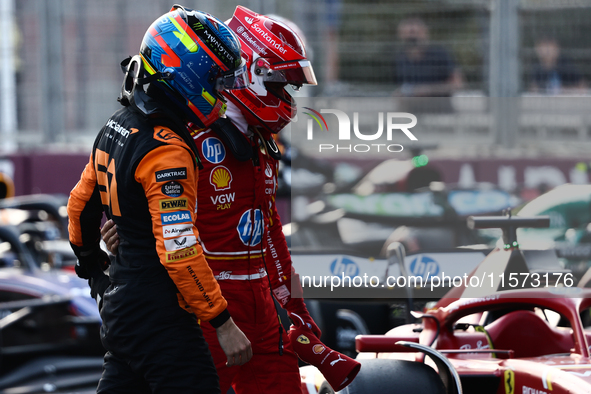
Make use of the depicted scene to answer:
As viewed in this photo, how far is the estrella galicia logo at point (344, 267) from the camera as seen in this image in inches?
121

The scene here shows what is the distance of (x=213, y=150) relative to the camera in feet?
7.72

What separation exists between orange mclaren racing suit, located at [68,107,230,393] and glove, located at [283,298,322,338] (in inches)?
22.7

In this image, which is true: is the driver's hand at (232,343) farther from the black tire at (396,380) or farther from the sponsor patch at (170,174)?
the black tire at (396,380)

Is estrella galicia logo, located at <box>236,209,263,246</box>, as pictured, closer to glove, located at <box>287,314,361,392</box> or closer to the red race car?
glove, located at <box>287,314,361,392</box>

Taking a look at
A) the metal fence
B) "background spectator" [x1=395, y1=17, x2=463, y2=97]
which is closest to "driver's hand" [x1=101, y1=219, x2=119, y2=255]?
the metal fence

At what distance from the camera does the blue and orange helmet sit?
2105 millimetres

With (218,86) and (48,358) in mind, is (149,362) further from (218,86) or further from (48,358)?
(48,358)

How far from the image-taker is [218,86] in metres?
2.18

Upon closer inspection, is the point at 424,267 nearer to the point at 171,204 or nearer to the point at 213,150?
the point at 213,150

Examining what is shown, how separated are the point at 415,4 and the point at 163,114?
5260 mm

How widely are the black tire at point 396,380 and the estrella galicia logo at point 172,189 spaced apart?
2.92ft

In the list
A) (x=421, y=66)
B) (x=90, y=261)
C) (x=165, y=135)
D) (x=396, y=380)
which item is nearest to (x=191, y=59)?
(x=165, y=135)

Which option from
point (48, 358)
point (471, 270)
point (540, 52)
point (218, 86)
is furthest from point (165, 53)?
point (540, 52)

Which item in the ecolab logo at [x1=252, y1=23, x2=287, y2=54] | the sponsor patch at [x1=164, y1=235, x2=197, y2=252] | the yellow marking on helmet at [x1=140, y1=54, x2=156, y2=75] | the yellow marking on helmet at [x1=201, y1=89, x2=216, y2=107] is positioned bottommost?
the sponsor patch at [x1=164, y1=235, x2=197, y2=252]
